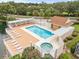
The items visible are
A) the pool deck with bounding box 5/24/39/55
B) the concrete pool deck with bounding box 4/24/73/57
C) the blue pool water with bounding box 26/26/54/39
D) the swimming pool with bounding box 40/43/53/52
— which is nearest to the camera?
the swimming pool with bounding box 40/43/53/52

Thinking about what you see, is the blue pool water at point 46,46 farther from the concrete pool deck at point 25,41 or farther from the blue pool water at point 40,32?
the blue pool water at point 40,32

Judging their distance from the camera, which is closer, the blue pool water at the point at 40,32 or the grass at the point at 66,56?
the grass at the point at 66,56

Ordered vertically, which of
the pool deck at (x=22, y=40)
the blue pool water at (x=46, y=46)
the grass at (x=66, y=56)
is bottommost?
the grass at (x=66, y=56)

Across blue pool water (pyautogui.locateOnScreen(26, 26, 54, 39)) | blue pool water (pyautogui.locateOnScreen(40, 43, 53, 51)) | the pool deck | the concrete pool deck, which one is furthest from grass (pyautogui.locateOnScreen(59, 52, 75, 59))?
blue pool water (pyautogui.locateOnScreen(26, 26, 54, 39))

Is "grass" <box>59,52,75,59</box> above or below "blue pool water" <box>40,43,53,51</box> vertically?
below

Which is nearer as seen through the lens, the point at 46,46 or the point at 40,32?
the point at 46,46

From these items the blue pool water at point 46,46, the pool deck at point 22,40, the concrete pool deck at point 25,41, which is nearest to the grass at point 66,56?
the concrete pool deck at point 25,41

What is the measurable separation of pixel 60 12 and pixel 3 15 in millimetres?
9854

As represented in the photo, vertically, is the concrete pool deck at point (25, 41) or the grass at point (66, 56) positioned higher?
the concrete pool deck at point (25, 41)

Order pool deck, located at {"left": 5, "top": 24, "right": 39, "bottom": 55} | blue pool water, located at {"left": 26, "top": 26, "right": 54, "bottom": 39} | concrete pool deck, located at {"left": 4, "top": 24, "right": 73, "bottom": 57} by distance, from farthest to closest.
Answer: blue pool water, located at {"left": 26, "top": 26, "right": 54, "bottom": 39}, pool deck, located at {"left": 5, "top": 24, "right": 39, "bottom": 55}, concrete pool deck, located at {"left": 4, "top": 24, "right": 73, "bottom": 57}

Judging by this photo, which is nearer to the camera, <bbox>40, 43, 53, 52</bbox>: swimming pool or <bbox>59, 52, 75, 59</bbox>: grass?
<bbox>40, 43, 53, 52</bbox>: swimming pool

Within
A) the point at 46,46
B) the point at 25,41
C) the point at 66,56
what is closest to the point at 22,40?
the point at 25,41

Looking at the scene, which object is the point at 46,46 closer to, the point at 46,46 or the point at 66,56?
the point at 46,46

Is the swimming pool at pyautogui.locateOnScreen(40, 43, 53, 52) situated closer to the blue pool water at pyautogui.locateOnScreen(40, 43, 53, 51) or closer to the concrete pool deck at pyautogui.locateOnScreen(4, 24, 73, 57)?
the blue pool water at pyautogui.locateOnScreen(40, 43, 53, 51)
